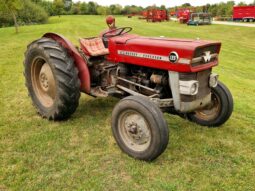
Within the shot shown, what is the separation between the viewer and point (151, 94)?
14.2ft

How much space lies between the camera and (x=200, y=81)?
13.2 feet

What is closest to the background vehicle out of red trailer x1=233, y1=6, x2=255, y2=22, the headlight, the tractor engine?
red trailer x1=233, y1=6, x2=255, y2=22

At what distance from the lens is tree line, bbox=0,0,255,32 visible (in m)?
22.1

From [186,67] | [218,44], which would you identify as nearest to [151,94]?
[186,67]

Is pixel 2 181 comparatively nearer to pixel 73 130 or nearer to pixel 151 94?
pixel 73 130

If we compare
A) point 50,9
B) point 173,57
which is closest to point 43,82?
point 173,57

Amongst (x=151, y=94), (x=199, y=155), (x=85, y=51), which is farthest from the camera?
(x=85, y=51)

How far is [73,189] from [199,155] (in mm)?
1695

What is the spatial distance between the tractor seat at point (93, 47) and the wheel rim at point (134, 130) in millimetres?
1376

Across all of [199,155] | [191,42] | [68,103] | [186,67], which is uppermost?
[191,42]

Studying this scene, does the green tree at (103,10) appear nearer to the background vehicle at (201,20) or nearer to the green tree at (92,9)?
the green tree at (92,9)

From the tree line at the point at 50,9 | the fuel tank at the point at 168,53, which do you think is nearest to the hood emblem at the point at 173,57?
the fuel tank at the point at 168,53

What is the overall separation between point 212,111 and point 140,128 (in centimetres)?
154

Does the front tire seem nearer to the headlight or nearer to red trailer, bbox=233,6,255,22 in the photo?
the headlight
